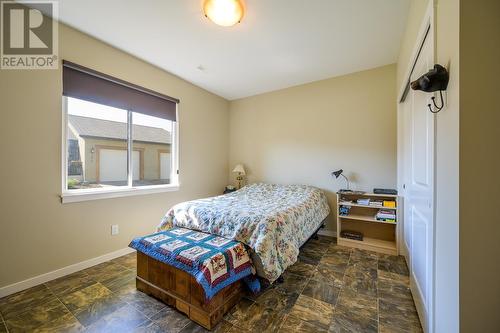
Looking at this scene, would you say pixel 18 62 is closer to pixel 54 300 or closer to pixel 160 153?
pixel 160 153

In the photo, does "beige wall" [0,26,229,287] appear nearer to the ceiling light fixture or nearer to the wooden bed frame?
the wooden bed frame

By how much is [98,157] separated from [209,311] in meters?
2.24

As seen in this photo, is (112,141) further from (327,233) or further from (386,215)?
(386,215)

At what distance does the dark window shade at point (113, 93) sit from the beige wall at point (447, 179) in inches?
Result: 122

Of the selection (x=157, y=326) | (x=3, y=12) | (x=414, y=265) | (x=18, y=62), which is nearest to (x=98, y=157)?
(x=18, y=62)

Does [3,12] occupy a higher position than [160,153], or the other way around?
[3,12]

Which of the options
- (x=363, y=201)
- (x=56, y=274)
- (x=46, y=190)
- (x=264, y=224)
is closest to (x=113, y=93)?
(x=46, y=190)

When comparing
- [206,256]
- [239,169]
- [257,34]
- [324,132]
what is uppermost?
[257,34]

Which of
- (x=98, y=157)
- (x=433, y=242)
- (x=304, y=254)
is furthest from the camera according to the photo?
(x=304, y=254)

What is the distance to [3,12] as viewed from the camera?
1.81 m
